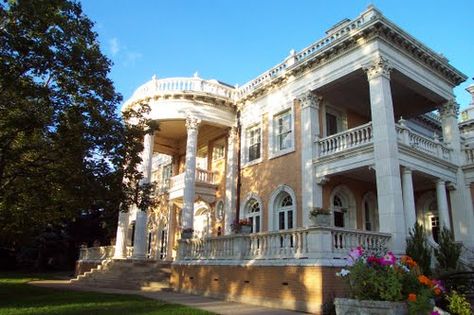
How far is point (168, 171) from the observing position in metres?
30.1

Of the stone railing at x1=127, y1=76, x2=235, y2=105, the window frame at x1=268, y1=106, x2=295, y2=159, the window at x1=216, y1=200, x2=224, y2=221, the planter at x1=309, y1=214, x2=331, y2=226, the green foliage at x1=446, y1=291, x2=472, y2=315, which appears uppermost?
the stone railing at x1=127, y1=76, x2=235, y2=105

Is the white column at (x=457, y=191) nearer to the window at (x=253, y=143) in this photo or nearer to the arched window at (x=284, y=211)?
the arched window at (x=284, y=211)

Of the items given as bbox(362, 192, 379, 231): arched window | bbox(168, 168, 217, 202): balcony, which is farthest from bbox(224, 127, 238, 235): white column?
bbox(362, 192, 379, 231): arched window

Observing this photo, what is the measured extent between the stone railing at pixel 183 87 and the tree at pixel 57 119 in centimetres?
760

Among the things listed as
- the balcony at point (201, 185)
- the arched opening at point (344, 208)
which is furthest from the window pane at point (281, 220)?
the balcony at point (201, 185)

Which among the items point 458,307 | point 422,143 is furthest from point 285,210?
point 458,307

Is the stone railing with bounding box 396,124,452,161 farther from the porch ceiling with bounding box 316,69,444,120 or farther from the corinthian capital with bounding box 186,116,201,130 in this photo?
the corinthian capital with bounding box 186,116,201,130

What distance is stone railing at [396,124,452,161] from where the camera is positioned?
53.8 feet

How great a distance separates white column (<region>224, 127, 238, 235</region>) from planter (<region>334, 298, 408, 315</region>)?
1528 centimetres

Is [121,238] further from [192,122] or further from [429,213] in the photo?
[429,213]

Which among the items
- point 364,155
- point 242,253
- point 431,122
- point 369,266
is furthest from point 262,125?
point 369,266

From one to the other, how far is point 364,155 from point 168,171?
55.5ft

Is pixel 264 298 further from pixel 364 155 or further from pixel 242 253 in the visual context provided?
pixel 364 155

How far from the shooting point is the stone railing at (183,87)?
22734 mm
